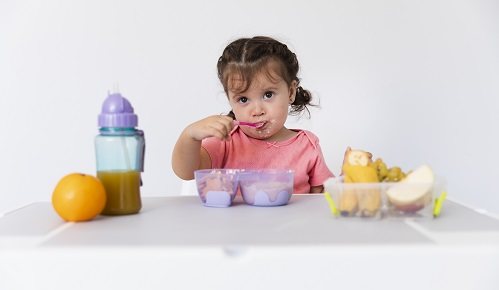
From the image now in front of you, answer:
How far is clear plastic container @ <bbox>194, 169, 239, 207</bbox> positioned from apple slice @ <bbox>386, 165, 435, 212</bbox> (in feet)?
0.89

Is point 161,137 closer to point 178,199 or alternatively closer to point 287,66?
point 287,66

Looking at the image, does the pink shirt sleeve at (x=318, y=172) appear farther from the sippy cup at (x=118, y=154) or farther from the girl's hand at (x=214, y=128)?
the sippy cup at (x=118, y=154)

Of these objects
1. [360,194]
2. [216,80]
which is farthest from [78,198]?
[216,80]

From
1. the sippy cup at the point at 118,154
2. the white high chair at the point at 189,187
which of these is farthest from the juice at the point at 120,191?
the white high chair at the point at 189,187

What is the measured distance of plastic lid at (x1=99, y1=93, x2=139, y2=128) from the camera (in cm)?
97

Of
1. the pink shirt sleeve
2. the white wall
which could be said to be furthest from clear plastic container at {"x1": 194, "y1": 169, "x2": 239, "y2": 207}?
the white wall

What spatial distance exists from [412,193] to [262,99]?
2.10ft

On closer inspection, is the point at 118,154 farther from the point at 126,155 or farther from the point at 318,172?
the point at 318,172

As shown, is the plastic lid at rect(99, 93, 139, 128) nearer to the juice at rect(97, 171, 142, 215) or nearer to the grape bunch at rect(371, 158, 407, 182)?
the juice at rect(97, 171, 142, 215)

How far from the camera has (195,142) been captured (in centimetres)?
131

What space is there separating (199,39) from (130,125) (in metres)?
1.27

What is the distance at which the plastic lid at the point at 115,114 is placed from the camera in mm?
973

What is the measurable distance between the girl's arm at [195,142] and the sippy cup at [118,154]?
17cm

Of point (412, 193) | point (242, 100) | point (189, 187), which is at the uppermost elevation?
point (242, 100)
